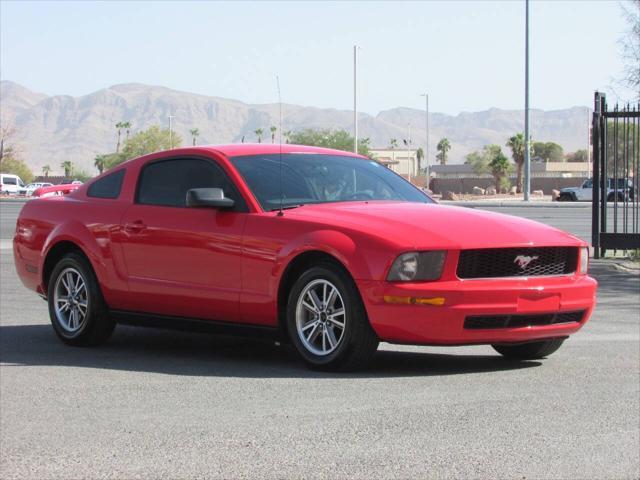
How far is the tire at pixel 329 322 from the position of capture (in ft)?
25.9

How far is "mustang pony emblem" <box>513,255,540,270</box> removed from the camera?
26.1 ft

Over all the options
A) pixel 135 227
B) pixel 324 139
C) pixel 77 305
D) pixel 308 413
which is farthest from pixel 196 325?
pixel 324 139

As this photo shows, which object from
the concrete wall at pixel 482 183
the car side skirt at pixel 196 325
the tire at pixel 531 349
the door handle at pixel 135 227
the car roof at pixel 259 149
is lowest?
the concrete wall at pixel 482 183

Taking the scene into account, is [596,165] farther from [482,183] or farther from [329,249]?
[482,183]

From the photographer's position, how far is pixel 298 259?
8.30m

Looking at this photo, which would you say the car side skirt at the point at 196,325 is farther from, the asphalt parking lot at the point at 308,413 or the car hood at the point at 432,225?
the car hood at the point at 432,225

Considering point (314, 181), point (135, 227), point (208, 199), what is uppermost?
point (314, 181)

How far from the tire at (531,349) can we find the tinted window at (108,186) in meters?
3.39

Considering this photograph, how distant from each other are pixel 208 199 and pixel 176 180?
87 cm

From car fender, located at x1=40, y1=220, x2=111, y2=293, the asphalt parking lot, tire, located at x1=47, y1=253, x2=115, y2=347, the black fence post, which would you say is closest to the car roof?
car fender, located at x1=40, y1=220, x2=111, y2=293

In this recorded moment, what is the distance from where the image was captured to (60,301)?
9883 mm

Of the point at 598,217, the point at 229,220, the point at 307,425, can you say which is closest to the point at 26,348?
the point at 229,220

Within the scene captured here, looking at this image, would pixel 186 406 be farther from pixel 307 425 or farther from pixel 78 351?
pixel 78 351

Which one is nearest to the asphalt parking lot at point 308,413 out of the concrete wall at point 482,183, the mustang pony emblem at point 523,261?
the mustang pony emblem at point 523,261
